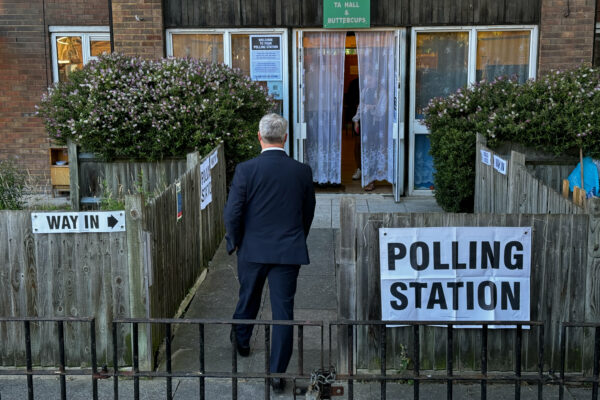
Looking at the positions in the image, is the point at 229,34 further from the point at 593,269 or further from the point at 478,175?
the point at 593,269

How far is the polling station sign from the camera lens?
202 inches

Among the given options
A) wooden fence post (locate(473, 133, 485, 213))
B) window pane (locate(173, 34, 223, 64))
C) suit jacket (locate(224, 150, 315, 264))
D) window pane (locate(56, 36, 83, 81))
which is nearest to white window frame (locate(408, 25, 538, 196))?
wooden fence post (locate(473, 133, 485, 213))

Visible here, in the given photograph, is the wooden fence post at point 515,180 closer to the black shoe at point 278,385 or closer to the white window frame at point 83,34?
the black shoe at point 278,385

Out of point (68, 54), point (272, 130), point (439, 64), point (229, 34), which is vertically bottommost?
point (272, 130)

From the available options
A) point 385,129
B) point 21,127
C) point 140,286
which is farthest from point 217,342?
point 21,127

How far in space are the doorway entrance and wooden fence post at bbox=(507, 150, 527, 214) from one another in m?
3.87

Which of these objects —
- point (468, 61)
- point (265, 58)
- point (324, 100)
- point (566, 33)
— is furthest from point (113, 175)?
point (566, 33)

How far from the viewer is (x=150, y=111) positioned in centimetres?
898

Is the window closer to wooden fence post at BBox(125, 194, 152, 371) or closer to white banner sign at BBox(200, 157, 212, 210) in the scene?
white banner sign at BBox(200, 157, 212, 210)

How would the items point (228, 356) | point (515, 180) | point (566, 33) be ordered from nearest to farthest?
1. point (228, 356)
2. point (515, 180)
3. point (566, 33)

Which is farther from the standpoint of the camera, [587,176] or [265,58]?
[265,58]

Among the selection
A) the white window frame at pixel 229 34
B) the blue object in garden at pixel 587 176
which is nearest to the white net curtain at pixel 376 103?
the white window frame at pixel 229 34

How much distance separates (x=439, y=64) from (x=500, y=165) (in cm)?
407

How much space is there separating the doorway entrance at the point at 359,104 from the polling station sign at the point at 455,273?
6091 millimetres
